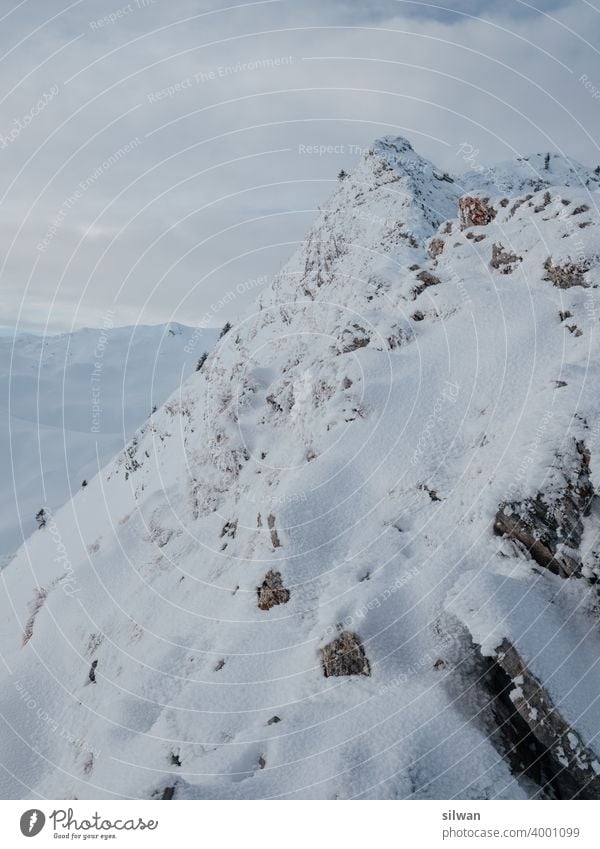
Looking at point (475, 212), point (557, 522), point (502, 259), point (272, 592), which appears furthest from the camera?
point (475, 212)

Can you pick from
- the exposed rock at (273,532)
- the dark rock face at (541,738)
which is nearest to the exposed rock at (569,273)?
the exposed rock at (273,532)

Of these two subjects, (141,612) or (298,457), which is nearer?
(298,457)

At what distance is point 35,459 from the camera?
186 meters

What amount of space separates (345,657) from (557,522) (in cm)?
996

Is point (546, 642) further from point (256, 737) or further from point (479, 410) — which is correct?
point (479, 410)

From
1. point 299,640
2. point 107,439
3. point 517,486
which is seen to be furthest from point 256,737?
point 107,439

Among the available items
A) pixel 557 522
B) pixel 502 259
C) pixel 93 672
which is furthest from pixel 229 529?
pixel 502 259

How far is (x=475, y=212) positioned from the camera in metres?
46.5

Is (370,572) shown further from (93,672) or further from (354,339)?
(93,672)

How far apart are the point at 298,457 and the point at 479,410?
1234 centimetres

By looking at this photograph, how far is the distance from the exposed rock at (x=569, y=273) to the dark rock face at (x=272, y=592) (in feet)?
79.6

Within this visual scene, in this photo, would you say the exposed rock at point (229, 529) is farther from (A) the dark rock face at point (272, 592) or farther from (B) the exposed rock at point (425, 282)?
(B) the exposed rock at point (425, 282)

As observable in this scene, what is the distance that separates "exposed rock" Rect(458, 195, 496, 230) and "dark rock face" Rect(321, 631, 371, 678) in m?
35.8

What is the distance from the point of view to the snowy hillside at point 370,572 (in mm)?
19328
